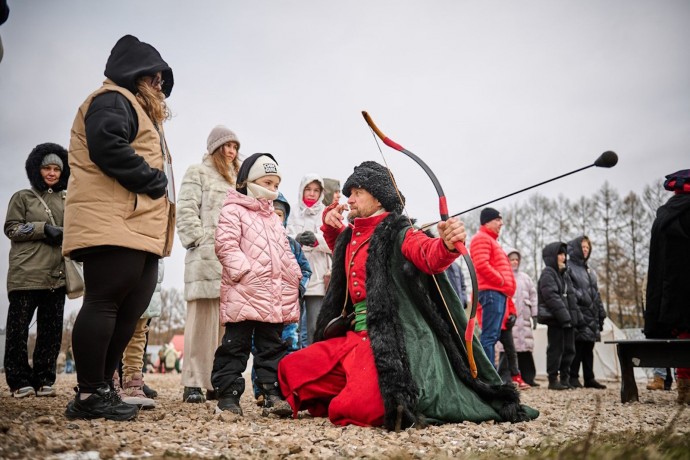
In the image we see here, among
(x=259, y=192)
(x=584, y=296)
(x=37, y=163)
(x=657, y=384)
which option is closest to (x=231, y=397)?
(x=259, y=192)

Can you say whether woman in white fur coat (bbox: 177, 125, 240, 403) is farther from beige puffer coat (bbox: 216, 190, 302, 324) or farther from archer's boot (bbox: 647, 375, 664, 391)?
archer's boot (bbox: 647, 375, 664, 391)

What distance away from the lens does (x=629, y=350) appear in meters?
5.73

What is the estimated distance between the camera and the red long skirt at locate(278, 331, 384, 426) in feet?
12.0

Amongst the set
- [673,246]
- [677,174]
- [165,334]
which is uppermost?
[677,174]

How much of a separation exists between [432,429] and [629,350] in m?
3.31

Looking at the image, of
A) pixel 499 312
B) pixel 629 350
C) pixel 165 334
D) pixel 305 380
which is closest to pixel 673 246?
pixel 629 350

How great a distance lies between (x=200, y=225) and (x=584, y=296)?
6.32 metres

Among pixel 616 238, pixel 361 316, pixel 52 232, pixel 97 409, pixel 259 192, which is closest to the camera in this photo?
pixel 97 409

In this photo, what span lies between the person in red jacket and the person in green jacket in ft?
15.7

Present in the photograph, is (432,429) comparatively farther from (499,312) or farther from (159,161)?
(499,312)

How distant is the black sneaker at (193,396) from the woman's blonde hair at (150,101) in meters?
2.45

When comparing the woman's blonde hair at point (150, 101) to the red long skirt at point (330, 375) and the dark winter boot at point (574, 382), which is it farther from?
the dark winter boot at point (574, 382)

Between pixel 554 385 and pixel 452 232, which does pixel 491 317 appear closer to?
pixel 554 385

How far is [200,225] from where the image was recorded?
5.10 m
